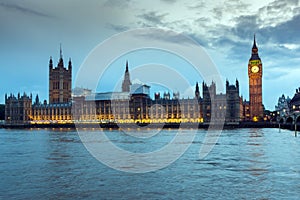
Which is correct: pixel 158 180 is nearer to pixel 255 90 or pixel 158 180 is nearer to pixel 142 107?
pixel 142 107

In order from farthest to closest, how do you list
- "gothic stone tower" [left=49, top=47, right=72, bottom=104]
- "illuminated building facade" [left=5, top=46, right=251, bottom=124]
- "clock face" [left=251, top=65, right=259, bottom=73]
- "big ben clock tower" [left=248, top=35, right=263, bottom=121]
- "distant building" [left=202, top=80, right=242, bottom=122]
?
"gothic stone tower" [left=49, top=47, right=72, bottom=104] < "clock face" [left=251, top=65, right=259, bottom=73] < "big ben clock tower" [left=248, top=35, right=263, bottom=121] < "illuminated building facade" [left=5, top=46, right=251, bottom=124] < "distant building" [left=202, top=80, right=242, bottom=122]

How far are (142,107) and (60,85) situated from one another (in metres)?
53.0

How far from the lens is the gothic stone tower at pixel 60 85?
185 metres

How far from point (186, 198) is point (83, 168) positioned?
386 inches

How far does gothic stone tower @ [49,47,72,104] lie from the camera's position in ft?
608

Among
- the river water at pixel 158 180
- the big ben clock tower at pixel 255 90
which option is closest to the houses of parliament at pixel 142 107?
the big ben clock tower at pixel 255 90

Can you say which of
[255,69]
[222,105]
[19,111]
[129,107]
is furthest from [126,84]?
[255,69]

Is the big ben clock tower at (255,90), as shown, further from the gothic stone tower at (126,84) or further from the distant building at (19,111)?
the distant building at (19,111)

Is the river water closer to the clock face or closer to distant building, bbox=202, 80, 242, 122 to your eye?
distant building, bbox=202, 80, 242, 122

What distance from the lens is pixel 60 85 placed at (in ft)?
611

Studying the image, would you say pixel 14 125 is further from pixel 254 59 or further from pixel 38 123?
pixel 254 59

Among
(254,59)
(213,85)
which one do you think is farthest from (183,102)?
(254,59)

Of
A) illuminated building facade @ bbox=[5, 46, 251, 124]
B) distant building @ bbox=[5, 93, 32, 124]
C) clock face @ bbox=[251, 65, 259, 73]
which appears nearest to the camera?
illuminated building facade @ bbox=[5, 46, 251, 124]

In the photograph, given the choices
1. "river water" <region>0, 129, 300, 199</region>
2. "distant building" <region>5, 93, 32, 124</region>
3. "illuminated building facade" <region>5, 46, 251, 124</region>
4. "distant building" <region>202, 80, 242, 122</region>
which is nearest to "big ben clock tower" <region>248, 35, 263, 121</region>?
"illuminated building facade" <region>5, 46, 251, 124</region>
